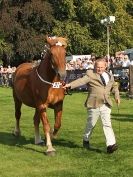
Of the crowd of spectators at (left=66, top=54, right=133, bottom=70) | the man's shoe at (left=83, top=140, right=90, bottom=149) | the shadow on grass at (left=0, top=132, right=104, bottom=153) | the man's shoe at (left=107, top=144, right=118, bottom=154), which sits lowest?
the crowd of spectators at (left=66, top=54, right=133, bottom=70)

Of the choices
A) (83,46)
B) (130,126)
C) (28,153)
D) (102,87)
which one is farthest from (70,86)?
(83,46)

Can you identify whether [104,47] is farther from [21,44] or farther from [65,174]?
[65,174]

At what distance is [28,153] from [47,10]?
4405 centimetres

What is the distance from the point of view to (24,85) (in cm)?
1127

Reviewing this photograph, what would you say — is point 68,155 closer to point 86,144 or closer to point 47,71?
point 86,144

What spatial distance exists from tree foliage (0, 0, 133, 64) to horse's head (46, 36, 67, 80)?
4230 cm

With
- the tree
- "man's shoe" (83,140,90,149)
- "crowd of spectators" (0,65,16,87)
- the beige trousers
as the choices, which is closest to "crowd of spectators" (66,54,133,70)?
"crowd of spectators" (0,65,16,87)

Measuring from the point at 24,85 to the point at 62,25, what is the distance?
43.0m

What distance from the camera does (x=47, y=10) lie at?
53188 mm

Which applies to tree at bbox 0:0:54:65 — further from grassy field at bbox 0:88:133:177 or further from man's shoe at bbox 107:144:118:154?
man's shoe at bbox 107:144:118:154

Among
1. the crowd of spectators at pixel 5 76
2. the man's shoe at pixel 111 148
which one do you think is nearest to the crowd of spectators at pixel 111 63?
the crowd of spectators at pixel 5 76

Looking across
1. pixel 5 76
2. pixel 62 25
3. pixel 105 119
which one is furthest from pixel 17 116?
pixel 62 25

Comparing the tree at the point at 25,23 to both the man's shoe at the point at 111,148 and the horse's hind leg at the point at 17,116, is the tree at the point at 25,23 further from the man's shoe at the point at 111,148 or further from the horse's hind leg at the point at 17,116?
the man's shoe at the point at 111,148

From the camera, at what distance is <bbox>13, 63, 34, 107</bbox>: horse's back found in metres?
11.0
